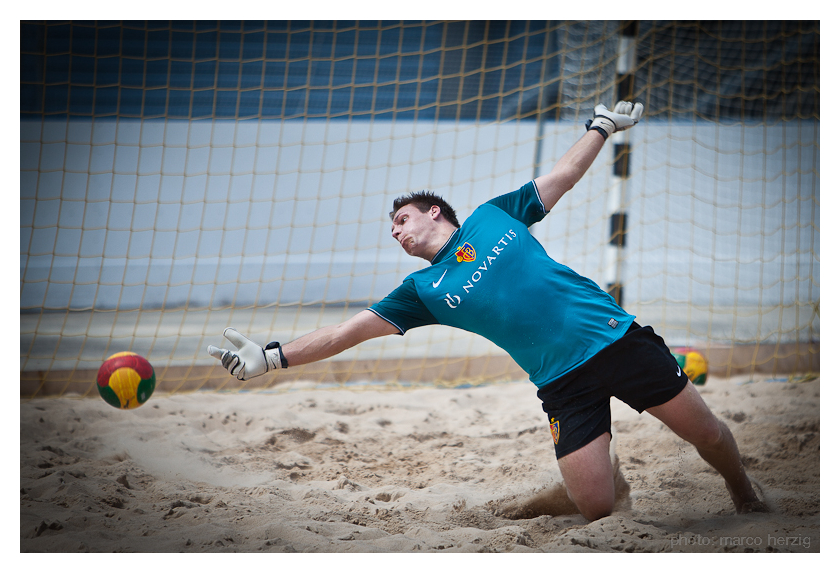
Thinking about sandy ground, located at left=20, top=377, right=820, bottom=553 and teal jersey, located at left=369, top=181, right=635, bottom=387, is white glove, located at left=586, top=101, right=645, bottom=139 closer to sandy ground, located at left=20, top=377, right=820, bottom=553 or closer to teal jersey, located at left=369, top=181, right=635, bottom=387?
teal jersey, located at left=369, top=181, right=635, bottom=387

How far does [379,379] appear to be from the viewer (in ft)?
13.3

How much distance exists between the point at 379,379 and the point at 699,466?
2.25 m

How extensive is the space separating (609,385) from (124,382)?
6.61ft

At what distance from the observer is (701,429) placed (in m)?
1.77

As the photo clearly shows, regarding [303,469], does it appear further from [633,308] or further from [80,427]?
[633,308]

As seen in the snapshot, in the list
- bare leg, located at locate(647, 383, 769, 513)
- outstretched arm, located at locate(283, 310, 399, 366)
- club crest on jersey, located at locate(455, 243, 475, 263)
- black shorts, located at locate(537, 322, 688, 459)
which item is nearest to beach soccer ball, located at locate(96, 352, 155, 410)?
outstretched arm, located at locate(283, 310, 399, 366)

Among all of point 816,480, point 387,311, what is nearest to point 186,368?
point 387,311

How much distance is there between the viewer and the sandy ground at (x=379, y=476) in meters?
1.73

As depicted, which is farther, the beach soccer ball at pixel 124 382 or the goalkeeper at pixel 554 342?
the beach soccer ball at pixel 124 382

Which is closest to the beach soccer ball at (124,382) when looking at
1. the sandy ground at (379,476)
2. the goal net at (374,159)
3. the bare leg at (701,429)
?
the sandy ground at (379,476)

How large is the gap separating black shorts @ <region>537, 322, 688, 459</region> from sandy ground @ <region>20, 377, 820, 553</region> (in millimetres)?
302

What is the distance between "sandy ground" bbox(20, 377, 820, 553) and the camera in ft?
5.68

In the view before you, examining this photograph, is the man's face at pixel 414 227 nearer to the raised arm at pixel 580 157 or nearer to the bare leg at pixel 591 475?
the raised arm at pixel 580 157

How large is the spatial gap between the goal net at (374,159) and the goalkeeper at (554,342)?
1.39m
